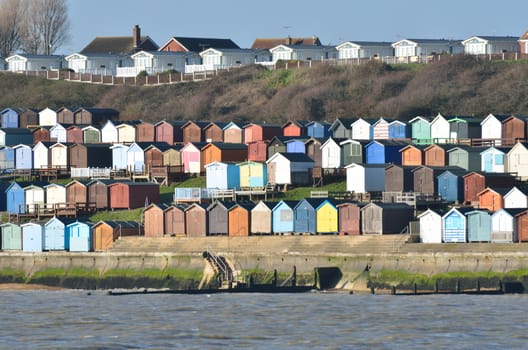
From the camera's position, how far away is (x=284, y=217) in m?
87.9

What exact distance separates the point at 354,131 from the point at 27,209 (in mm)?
23813

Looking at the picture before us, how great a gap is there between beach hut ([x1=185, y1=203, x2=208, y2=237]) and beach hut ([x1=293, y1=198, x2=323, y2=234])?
5.37 meters

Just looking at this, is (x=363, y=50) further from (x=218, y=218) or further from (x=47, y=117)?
(x=218, y=218)

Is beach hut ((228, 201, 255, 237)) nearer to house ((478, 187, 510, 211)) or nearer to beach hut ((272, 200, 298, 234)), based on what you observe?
beach hut ((272, 200, 298, 234))

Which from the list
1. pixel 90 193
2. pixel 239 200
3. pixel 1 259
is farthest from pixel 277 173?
pixel 1 259

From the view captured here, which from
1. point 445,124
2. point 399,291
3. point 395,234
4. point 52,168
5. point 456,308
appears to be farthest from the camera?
point 52,168

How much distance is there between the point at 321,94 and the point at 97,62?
34.6 meters

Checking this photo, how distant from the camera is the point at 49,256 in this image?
298 ft

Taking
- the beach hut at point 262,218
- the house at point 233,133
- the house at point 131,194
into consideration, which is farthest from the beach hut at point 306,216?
the house at point 233,133

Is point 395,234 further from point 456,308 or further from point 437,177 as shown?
point 456,308

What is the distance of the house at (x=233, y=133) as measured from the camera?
381ft

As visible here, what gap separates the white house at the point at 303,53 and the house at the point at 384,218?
67107mm

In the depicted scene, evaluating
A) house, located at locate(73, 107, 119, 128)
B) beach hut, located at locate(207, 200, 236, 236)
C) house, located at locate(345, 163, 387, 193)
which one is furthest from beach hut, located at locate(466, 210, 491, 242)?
house, located at locate(73, 107, 119, 128)

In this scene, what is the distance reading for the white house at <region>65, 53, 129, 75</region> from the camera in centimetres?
15950
